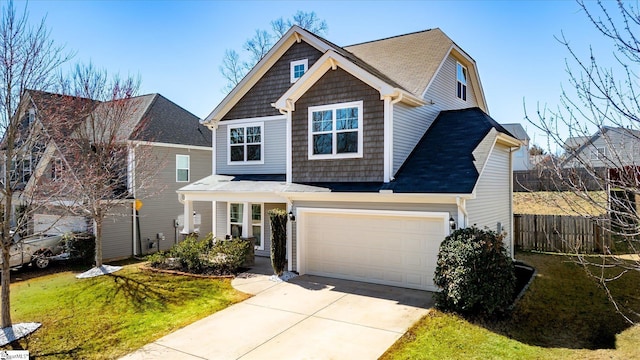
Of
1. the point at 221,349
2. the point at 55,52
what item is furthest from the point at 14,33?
the point at 221,349

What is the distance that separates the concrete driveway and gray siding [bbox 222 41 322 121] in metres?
7.57

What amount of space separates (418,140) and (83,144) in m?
12.2

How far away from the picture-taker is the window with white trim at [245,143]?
A: 16.0 meters

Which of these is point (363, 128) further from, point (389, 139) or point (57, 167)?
point (57, 167)

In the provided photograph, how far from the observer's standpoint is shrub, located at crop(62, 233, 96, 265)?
1591 centimetres

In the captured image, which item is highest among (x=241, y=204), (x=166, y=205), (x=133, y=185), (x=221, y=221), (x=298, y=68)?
(x=298, y=68)

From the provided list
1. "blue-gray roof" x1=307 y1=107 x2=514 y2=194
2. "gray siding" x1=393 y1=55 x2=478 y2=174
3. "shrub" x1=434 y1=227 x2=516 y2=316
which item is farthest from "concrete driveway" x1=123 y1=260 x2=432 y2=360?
"gray siding" x1=393 y1=55 x2=478 y2=174

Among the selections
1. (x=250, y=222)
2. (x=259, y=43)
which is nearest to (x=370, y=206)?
(x=250, y=222)

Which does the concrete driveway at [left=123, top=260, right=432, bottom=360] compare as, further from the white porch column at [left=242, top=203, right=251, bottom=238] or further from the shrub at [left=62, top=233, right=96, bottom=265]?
the shrub at [left=62, top=233, right=96, bottom=265]

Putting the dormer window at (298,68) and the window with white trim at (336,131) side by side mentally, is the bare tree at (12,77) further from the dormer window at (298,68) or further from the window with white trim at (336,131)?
the dormer window at (298,68)

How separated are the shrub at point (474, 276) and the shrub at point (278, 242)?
16.6 feet

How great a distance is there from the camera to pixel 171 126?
20.2 m

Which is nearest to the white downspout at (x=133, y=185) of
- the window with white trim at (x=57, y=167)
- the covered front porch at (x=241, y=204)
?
the window with white trim at (x=57, y=167)

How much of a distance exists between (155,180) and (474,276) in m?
15.0
